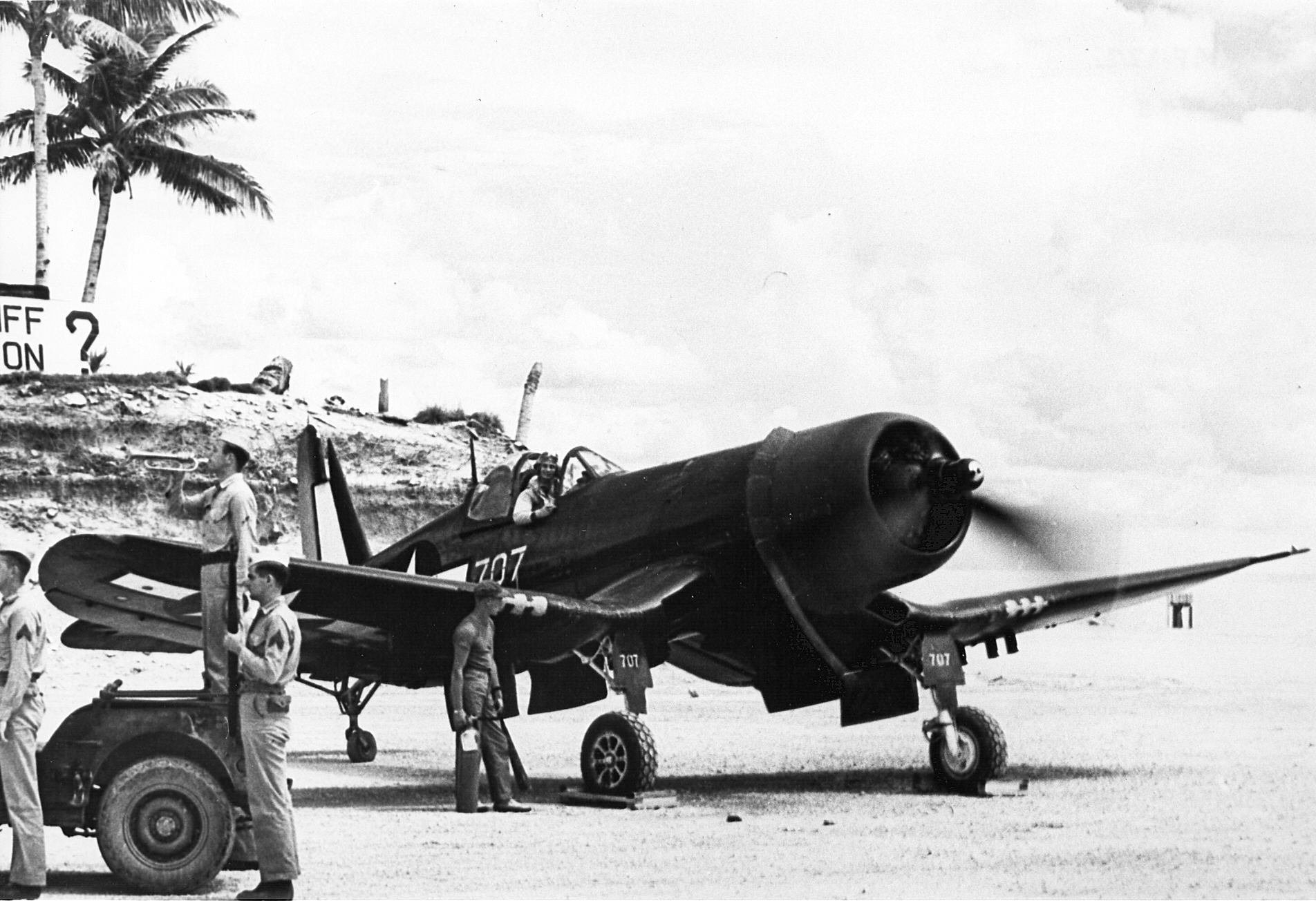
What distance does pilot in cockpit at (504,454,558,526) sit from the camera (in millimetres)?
14844

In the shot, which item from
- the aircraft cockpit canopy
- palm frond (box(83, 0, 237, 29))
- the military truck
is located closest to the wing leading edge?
the aircraft cockpit canopy

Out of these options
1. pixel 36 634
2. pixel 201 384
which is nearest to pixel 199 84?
pixel 201 384

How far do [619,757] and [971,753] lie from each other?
2.99 metres

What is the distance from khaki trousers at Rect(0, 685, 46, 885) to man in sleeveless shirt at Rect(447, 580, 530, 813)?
171 inches

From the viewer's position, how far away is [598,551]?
14094 mm

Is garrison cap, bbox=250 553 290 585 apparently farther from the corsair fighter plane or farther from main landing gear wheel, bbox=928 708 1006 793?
main landing gear wheel, bbox=928 708 1006 793

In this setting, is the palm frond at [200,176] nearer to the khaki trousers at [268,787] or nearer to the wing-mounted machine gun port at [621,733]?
the wing-mounted machine gun port at [621,733]

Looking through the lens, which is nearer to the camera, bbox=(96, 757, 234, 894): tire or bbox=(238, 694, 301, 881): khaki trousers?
bbox=(238, 694, 301, 881): khaki trousers

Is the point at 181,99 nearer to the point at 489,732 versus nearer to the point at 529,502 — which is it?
the point at 529,502

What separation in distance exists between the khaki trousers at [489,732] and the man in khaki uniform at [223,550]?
3744mm

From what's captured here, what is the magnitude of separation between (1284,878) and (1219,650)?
94.8 ft

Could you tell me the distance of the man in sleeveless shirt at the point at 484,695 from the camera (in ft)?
40.0

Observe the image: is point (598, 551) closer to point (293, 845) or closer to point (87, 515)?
point (293, 845)

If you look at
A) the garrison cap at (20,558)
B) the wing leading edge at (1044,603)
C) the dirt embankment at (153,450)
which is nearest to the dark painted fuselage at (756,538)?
the wing leading edge at (1044,603)
